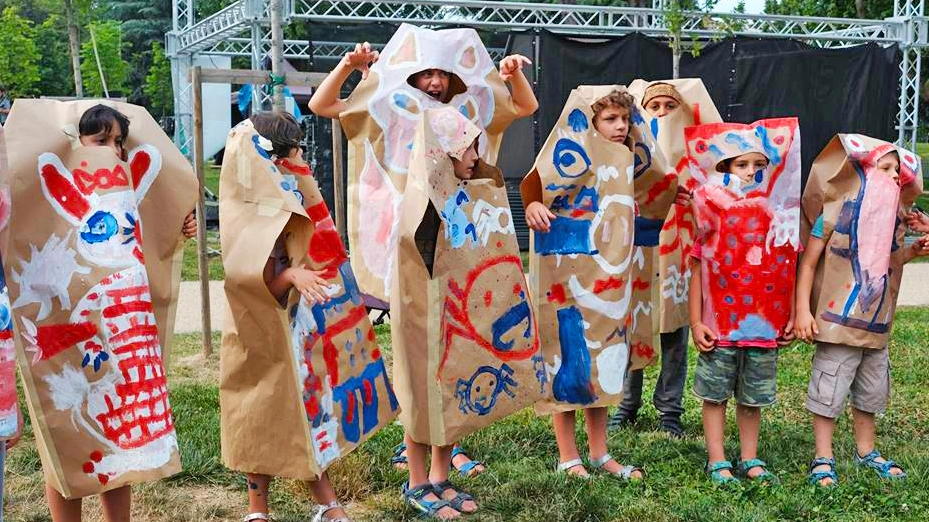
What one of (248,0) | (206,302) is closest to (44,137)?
(206,302)

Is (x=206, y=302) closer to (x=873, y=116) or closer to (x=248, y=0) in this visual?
(x=248, y=0)

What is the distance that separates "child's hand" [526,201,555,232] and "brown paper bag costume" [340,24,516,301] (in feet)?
1.67

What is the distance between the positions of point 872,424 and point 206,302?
4079 mm

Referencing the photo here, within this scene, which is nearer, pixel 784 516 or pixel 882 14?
pixel 784 516

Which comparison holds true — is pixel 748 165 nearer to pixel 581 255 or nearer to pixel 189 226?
pixel 581 255

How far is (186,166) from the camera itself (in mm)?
3518

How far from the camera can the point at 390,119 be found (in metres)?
4.34

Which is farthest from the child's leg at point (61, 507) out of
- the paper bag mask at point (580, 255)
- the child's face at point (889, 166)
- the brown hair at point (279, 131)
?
the child's face at point (889, 166)

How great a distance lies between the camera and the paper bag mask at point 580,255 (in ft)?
13.5

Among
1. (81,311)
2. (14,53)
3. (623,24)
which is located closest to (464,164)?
(81,311)

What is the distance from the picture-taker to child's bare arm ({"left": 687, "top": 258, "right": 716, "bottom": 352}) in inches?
165

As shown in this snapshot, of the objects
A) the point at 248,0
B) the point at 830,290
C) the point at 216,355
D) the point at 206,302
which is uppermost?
the point at 248,0

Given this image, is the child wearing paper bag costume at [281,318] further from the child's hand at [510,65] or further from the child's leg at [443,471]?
the child's hand at [510,65]

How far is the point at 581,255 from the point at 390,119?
3.32ft
